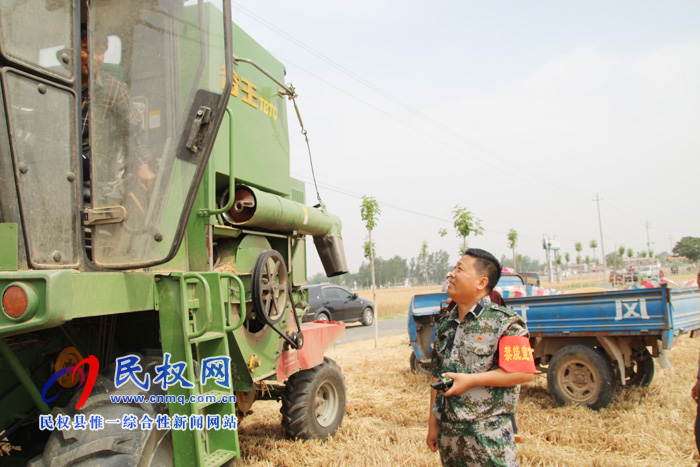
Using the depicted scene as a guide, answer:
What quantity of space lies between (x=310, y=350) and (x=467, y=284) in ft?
8.81

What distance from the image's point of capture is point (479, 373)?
2.37 metres

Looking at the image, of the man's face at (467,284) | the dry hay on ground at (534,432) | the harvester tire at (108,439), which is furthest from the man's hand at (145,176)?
the dry hay on ground at (534,432)

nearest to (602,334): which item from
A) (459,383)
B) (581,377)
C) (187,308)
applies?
(581,377)

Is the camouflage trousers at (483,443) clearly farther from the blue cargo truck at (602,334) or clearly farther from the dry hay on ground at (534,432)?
the blue cargo truck at (602,334)

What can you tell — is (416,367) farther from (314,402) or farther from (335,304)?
(335,304)

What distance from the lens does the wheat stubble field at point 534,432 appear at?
4250mm

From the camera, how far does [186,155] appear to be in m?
2.83

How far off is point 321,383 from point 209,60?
316 cm

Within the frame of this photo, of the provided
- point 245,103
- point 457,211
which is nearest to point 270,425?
point 245,103

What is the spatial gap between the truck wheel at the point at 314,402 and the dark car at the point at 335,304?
10.3 meters

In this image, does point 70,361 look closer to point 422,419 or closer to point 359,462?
point 359,462

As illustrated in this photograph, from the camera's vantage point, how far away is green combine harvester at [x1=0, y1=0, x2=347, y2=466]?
92.4 inches

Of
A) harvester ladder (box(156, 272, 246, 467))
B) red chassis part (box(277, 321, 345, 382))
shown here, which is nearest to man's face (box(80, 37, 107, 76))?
harvester ladder (box(156, 272, 246, 467))

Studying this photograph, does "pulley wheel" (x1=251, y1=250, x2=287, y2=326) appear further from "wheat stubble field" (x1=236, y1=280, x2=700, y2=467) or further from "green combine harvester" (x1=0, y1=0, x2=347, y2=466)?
"wheat stubble field" (x1=236, y1=280, x2=700, y2=467)
